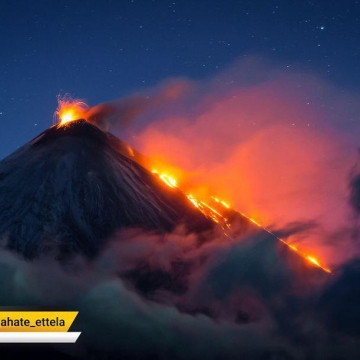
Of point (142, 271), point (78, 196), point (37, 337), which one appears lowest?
point (37, 337)

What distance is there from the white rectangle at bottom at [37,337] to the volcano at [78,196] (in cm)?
3403

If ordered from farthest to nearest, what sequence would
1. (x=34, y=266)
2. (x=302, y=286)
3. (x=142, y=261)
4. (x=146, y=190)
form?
(x=302, y=286) < (x=146, y=190) < (x=142, y=261) < (x=34, y=266)

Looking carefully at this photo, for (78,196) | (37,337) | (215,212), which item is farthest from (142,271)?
(37,337)

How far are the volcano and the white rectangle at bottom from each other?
1340 inches

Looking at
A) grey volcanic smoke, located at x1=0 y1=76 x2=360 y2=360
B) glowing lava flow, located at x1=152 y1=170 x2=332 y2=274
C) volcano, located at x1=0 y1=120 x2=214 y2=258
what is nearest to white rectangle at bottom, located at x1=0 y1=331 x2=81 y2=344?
grey volcanic smoke, located at x1=0 y1=76 x2=360 y2=360

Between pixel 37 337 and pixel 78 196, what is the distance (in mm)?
44285

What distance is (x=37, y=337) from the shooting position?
21188 millimetres

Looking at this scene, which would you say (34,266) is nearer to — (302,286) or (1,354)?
(1,354)

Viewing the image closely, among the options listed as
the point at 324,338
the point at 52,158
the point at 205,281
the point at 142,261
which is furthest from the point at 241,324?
the point at 52,158

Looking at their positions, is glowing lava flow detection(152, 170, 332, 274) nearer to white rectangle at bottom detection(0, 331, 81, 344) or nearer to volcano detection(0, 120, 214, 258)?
volcano detection(0, 120, 214, 258)

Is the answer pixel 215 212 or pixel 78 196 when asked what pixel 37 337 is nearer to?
pixel 78 196

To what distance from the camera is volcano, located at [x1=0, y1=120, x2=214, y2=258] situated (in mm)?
57906

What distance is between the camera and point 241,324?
6638 centimetres

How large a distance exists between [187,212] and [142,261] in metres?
15.3
